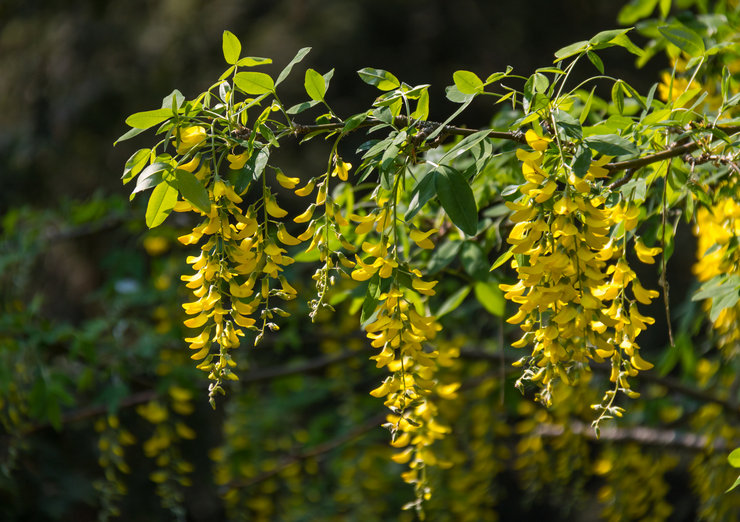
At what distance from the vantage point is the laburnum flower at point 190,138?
849mm

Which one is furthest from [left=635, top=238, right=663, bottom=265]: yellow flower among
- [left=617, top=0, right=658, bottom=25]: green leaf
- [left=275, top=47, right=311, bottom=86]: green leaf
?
[left=617, top=0, right=658, bottom=25]: green leaf

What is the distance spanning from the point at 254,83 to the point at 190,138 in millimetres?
106

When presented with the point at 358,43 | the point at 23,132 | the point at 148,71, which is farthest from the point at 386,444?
the point at 23,132

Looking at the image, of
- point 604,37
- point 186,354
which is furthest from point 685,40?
point 186,354

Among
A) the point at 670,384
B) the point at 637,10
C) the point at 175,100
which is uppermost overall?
the point at 637,10

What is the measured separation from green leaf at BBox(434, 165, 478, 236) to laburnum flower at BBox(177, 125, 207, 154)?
28cm

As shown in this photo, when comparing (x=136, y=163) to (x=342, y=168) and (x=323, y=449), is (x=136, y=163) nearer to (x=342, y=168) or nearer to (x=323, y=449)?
(x=342, y=168)

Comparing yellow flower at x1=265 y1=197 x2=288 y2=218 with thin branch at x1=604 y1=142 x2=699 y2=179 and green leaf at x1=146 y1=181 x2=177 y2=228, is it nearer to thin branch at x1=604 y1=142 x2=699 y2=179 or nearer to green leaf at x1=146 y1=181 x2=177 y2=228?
green leaf at x1=146 y1=181 x2=177 y2=228

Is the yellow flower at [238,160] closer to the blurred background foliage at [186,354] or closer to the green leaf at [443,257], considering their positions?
the green leaf at [443,257]

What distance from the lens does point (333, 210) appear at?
0.92 meters

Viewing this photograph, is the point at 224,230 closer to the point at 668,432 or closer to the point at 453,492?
the point at 453,492

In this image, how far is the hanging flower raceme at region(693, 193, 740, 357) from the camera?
1137 mm

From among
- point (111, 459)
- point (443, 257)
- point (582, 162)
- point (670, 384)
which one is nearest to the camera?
point (582, 162)

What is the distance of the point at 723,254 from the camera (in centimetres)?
124
